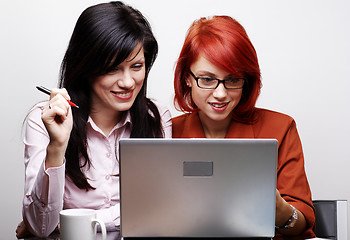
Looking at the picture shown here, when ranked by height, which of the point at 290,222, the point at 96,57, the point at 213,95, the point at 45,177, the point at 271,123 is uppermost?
the point at 96,57

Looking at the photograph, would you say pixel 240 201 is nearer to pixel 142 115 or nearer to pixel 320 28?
pixel 142 115

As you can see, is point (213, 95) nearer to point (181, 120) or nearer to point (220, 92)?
point (220, 92)

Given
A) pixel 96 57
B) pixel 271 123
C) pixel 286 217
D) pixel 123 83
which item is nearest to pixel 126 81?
pixel 123 83

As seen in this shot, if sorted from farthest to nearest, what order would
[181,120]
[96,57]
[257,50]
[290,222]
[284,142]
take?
[257,50] < [181,120] < [284,142] < [96,57] < [290,222]

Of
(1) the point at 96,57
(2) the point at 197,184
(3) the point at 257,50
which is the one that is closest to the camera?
(2) the point at 197,184

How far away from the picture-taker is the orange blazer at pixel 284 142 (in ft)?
5.45

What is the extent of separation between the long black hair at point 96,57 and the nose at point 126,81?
0.05 m

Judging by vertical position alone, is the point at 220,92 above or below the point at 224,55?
below

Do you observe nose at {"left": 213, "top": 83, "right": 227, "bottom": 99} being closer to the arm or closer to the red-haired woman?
the red-haired woman

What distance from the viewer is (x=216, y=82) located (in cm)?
172

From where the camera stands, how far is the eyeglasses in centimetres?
172

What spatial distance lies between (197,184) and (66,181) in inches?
26.8

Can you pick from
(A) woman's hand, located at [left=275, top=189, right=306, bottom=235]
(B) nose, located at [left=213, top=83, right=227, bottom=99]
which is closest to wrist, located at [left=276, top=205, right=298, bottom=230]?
(A) woman's hand, located at [left=275, top=189, right=306, bottom=235]

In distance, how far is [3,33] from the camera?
240 centimetres
